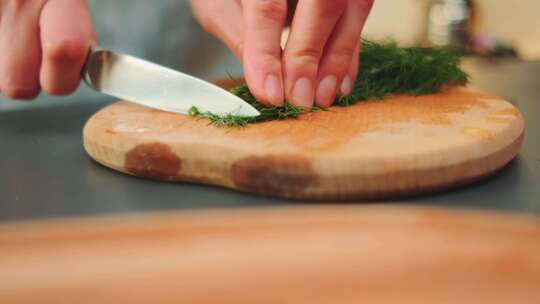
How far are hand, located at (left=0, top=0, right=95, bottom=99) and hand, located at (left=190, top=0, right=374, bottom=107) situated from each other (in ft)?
0.99

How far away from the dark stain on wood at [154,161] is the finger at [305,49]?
22cm

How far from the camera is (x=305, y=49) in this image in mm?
871

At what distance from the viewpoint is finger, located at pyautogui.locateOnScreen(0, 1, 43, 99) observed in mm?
1031

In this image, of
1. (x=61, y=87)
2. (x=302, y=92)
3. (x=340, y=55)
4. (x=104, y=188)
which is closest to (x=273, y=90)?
(x=302, y=92)

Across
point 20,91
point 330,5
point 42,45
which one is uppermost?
point 330,5

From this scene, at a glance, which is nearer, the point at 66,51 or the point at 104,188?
the point at 104,188

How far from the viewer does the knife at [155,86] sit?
863 millimetres

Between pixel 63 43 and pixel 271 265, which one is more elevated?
pixel 271 265

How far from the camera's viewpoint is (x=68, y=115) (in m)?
1.17

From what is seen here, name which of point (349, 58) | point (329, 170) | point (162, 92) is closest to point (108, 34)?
point (162, 92)

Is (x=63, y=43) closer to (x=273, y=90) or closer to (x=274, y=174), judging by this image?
(x=273, y=90)

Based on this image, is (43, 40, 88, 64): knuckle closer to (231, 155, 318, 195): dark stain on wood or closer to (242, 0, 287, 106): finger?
(242, 0, 287, 106): finger

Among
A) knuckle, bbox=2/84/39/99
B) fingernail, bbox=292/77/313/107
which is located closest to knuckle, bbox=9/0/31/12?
knuckle, bbox=2/84/39/99

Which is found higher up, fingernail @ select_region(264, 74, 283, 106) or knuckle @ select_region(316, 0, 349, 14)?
knuckle @ select_region(316, 0, 349, 14)
